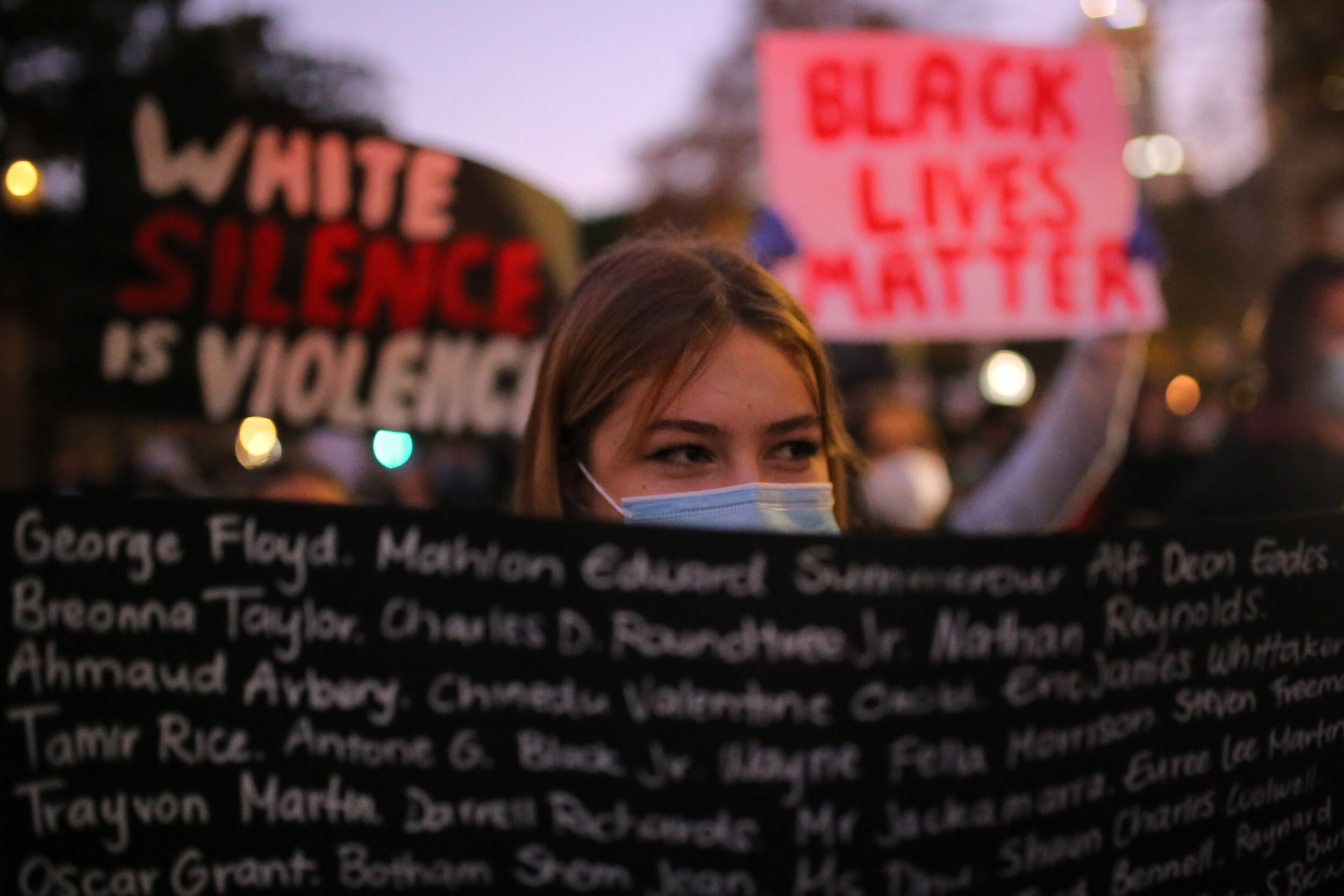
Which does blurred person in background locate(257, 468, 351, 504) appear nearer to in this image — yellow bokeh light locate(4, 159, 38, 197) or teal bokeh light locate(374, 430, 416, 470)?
teal bokeh light locate(374, 430, 416, 470)

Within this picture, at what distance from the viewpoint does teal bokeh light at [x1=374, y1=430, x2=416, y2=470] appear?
4.75 meters

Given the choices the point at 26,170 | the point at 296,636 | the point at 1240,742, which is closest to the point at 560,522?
the point at 296,636

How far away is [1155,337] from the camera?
36844 mm

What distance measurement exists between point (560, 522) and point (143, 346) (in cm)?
258

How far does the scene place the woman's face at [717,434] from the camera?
2014 millimetres

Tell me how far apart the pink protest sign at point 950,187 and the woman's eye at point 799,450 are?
1999mm

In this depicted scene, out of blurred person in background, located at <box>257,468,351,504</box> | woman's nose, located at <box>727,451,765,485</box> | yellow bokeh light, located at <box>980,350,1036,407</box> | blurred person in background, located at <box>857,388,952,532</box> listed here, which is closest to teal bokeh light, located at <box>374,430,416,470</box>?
blurred person in background, located at <box>257,468,351,504</box>

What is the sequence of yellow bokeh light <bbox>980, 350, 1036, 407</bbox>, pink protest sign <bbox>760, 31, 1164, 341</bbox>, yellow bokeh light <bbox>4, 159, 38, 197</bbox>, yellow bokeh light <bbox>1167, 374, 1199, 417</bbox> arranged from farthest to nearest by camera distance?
yellow bokeh light <bbox>1167, 374, 1199, 417</bbox>, yellow bokeh light <bbox>980, 350, 1036, 407</bbox>, yellow bokeh light <bbox>4, 159, 38, 197</bbox>, pink protest sign <bbox>760, 31, 1164, 341</bbox>

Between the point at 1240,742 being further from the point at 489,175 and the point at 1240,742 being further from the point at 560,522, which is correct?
the point at 489,175

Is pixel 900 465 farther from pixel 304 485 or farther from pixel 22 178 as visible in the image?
pixel 22 178

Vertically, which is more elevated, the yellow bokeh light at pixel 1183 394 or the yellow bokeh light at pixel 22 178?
the yellow bokeh light at pixel 22 178

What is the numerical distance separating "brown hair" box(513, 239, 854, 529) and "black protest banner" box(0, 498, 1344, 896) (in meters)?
0.72

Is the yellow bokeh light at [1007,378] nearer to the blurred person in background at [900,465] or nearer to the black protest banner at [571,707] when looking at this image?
the blurred person in background at [900,465]

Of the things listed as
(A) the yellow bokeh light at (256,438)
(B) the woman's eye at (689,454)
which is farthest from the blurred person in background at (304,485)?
(A) the yellow bokeh light at (256,438)
